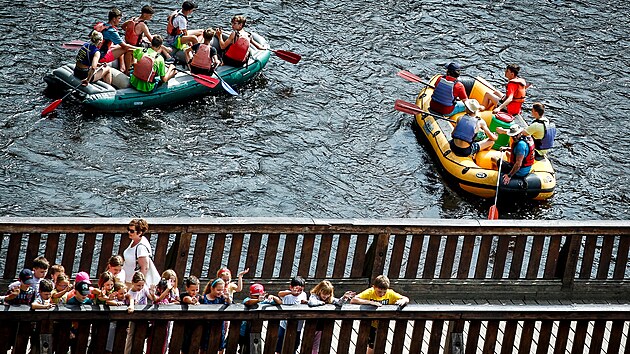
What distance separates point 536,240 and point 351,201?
22.9 ft

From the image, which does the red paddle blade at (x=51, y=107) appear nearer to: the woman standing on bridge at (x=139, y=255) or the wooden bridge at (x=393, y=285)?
the wooden bridge at (x=393, y=285)

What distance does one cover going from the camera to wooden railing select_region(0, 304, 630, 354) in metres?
10.1

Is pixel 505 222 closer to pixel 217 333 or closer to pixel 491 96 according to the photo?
pixel 217 333

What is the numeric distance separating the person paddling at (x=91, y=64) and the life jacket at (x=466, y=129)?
6558mm

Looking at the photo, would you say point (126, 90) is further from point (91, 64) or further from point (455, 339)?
point (455, 339)

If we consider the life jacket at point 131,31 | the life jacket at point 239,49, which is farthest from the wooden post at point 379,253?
the life jacket at point 131,31

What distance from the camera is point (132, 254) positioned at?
1153 centimetres

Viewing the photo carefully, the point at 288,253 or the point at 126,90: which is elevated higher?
the point at 126,90

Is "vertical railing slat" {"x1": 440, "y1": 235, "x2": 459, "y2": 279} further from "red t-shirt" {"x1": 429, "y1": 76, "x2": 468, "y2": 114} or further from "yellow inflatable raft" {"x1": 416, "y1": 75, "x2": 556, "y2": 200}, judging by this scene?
"red t-shirt" {"x1": 429, "y1": 76, "x2": 468, "y2": 114}

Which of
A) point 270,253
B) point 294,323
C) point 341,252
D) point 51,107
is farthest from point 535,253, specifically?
point 51,107

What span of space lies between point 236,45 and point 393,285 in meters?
10.3

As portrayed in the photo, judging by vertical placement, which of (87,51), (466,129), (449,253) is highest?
(87,51)

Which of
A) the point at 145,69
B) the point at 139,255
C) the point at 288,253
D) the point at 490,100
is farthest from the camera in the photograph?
the point at 490,100

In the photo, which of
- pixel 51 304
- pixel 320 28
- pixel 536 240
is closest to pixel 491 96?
pixel 320 28
